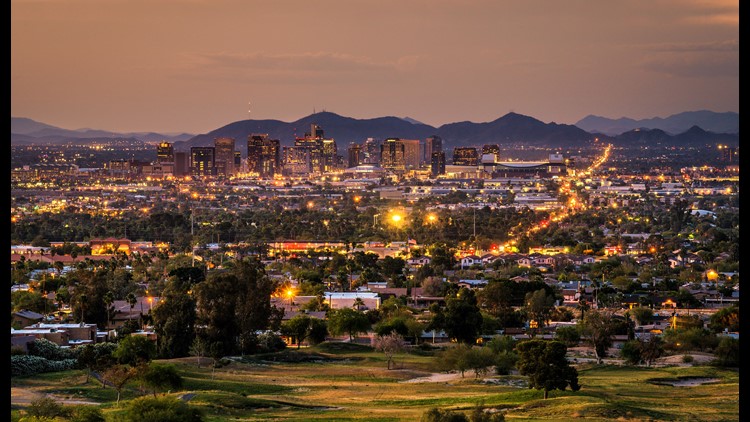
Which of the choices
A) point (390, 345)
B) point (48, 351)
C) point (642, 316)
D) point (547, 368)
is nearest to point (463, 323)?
point (390, 345)

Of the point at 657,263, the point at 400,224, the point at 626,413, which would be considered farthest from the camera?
the point at 400,224

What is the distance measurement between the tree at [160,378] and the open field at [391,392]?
1.48ft

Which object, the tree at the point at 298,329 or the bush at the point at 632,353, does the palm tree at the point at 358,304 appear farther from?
the bush at the point at 632,353

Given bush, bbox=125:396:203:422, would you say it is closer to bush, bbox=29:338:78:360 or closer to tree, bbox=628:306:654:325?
bush, bbox=29:338:78:360

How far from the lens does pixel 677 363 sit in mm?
30328

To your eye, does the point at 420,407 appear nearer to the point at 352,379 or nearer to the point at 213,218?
the point at 352,379

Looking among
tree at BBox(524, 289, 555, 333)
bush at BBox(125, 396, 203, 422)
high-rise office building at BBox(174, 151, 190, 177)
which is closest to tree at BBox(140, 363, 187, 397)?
bush at BBox(125, 396, 203, 422)

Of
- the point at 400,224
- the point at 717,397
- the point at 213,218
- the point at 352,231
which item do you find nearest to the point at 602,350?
the point at 717,397

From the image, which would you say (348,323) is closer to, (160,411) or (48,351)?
(48,351)

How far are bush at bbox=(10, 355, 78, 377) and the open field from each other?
0.54 m

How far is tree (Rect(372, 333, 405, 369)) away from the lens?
30422 mm

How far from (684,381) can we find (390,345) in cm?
800

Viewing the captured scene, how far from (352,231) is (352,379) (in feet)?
180

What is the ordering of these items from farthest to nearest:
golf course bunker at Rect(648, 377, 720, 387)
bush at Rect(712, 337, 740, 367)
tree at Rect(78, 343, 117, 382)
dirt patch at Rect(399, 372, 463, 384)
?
bush at Rect(712, 337, 740, 367) → dirt patch at Rect(399, 372, 463, 384) → golf course bunker at Rect(648, 377, 720, 387) → tree at Rect(78, 343, 117, 382)
